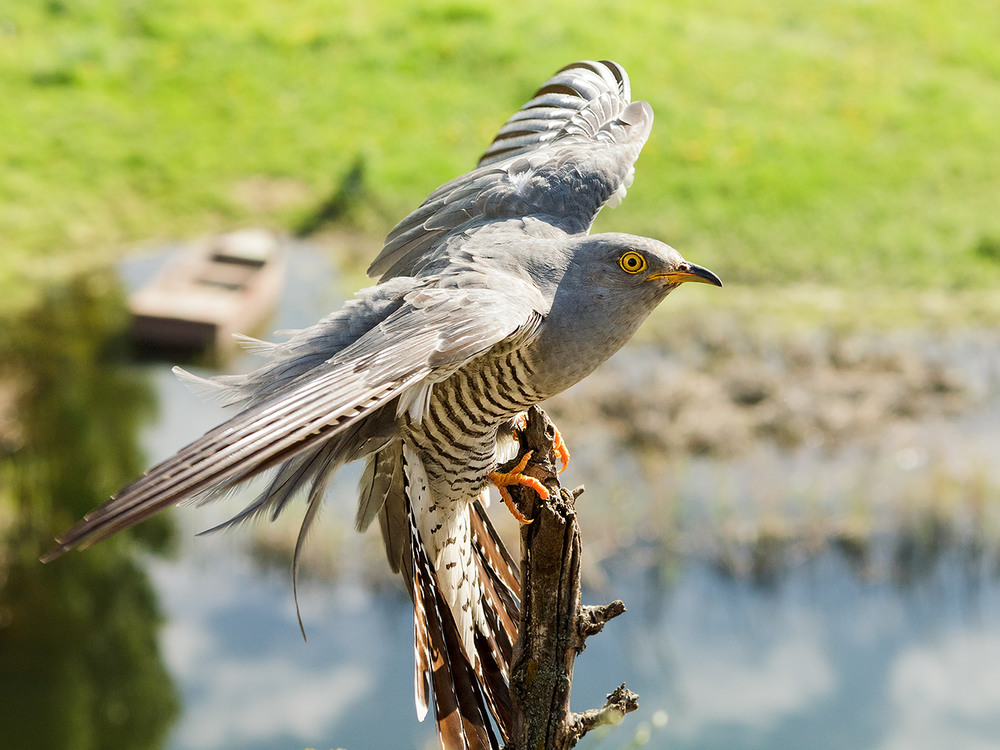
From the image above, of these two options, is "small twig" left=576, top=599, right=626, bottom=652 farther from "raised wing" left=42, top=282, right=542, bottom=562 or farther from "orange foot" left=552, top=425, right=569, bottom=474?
"raised wing" left=42, top=282, right=542, bottom=562

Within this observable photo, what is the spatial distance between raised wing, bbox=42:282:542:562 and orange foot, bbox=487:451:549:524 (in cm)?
24

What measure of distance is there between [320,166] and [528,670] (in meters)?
4.70

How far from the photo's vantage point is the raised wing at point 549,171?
71.4 inches

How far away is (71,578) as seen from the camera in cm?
396

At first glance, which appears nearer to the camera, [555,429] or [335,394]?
[335,394]

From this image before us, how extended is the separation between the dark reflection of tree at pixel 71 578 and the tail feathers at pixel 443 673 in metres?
2.36

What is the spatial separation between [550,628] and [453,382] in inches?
15.3

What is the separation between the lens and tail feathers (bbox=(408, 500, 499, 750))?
1611 mm

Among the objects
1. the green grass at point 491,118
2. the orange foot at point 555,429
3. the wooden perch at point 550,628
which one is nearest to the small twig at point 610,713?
the wooden perch at point 550,628

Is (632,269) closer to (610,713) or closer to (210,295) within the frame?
(610,713)

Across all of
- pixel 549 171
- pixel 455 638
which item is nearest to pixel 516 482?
pixel 455 638

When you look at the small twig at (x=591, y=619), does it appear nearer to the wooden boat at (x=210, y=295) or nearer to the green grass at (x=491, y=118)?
the wooden boat at (x=210, y=295)

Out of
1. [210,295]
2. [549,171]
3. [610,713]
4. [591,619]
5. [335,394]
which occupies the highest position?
[210,295]

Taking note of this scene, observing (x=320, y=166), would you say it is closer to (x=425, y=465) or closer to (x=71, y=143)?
(x=71, y=143)
